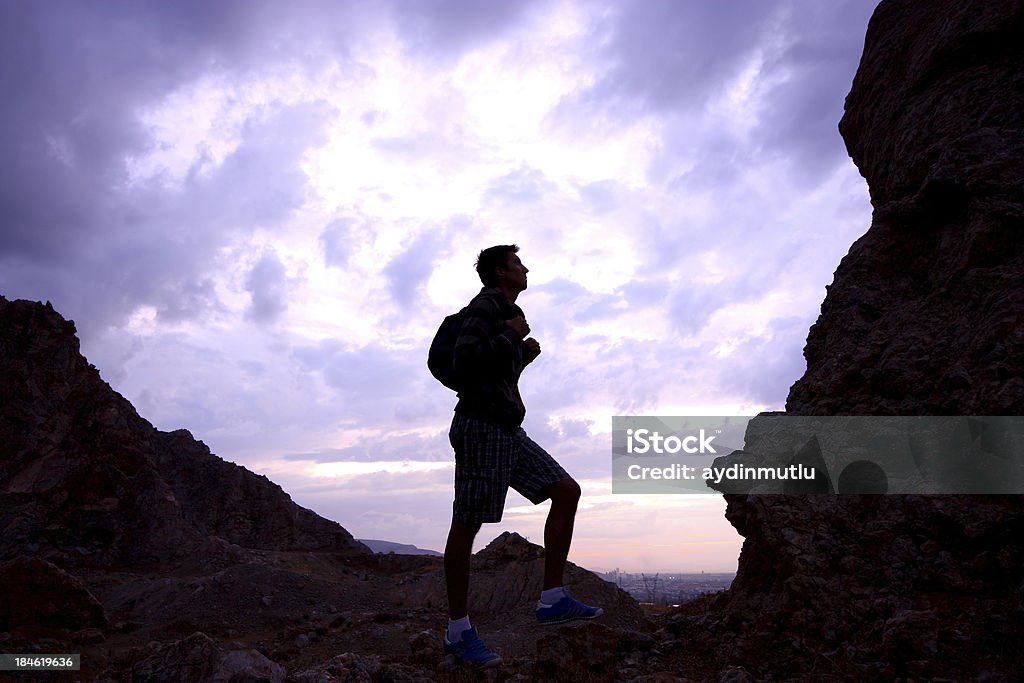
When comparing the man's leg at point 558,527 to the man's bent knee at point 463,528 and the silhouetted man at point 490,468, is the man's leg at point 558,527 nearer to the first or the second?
the silhouetted man at point 490,468

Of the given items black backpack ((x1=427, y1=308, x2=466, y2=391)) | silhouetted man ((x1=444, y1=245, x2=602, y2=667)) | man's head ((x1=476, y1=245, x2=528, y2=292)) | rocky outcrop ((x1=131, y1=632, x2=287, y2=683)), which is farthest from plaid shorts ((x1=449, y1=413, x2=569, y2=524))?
rocky outcrop ((x1=131, y1=632, x2=287, y2=683))

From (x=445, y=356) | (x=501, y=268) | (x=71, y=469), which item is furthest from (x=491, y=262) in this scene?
(x=71, y=469)

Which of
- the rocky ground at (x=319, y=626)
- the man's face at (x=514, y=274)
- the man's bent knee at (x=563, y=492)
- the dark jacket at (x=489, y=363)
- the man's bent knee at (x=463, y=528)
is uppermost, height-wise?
the man's face at (x=514, y=274)

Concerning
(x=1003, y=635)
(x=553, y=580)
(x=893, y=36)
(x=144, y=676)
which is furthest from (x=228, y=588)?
(x=893, y=36)

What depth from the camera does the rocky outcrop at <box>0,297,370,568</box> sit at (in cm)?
1609

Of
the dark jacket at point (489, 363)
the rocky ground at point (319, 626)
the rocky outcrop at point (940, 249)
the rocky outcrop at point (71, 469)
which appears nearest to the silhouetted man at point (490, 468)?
the dark jacket at point (489, 363)

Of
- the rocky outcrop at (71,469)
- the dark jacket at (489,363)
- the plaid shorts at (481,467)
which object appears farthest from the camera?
the rocky outcrop at (71,469)

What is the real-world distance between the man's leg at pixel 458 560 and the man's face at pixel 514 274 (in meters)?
1.57

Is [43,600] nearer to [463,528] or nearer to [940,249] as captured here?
[463,528]

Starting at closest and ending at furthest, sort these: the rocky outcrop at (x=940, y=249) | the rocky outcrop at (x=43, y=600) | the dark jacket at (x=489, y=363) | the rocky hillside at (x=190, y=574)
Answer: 1. the dark jacket at (x=489, y=363)
2. the rocky outcrop at (x=940, y=249)
3. the rocky hillside at (x=190, y=574)
4. the rocky outcrop at (x=43, y=600)

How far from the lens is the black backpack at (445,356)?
4.59 meters

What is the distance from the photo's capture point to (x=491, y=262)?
4.87 metres

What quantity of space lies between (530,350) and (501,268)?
1.94ft

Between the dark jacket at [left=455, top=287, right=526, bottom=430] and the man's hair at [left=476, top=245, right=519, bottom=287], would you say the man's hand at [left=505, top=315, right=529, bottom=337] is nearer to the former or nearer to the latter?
the dark jacket at [left=455, top=287, right=526, bottom=430]
